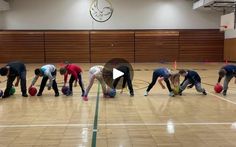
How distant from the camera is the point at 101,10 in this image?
1029 inches

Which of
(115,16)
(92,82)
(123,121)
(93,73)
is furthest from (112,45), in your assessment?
(123,121)

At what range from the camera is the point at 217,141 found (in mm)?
4770

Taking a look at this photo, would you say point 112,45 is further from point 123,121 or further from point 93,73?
point 123,121

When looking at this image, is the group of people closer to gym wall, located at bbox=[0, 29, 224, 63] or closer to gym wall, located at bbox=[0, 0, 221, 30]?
gym wall, located at bbox=[0, 29, 224, 63]

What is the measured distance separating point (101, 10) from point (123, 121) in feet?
68.9

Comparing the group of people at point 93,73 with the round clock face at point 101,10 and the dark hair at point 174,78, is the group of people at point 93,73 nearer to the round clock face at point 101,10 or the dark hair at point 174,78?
the dark hair at point 174,78

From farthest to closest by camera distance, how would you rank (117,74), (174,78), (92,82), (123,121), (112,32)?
(112,32) → (174,78) → (117,74) → (92,82) → (123,121)

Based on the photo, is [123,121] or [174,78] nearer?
[123,121]

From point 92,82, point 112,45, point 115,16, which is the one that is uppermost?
point 115,16

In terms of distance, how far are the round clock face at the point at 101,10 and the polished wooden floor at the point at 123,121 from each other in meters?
17.6

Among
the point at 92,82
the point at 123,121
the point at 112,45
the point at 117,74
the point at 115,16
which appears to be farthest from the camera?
the point at 112,45

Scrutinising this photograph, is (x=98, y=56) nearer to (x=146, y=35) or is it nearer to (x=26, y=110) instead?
(x=146, y=35)

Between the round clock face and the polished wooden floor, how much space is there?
1760 centimetres

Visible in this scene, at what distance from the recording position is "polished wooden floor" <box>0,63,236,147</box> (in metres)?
4.82
